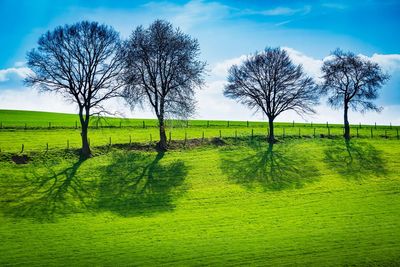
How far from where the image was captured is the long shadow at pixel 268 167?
45.5 metres

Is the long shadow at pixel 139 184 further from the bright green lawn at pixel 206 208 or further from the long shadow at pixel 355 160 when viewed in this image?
the long shadow at pixel 355 160

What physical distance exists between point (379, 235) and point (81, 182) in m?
27.7

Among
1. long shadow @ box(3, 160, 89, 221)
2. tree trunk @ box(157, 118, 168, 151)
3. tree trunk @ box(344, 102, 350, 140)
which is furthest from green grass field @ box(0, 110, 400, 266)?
tree trunk @ box(344, 102, 350, 140)

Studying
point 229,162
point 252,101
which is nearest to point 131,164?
point 229,162

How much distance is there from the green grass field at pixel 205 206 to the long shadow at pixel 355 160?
15 centimetres

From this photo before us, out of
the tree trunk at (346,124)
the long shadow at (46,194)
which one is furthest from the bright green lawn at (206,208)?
the tree trunk at (346,124)

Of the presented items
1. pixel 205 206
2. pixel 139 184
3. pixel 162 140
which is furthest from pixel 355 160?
pixel 139 184

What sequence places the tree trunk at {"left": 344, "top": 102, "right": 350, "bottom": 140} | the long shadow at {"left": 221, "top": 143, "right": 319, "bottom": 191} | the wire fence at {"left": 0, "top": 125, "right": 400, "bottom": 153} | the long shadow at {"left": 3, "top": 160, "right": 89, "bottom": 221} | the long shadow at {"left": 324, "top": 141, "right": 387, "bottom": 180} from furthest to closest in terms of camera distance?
the tree trunk at {"left": 344, "top": 102, "right": 350, "bottom": 140} < the wire fence at {"left": 0, "top": 125, "right": 400, "bottom": 153} < the long shadow at {"left": 324, "top": 141, "right": 387, "bottom": 180} < the long shadow at {"left": 221, "top": 143, "right": 319, "bottom": 191} < the long shadow at {"left": 3, "top": 160, "right": 89, "bottom": 221}

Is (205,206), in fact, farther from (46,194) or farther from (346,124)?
(346,124)

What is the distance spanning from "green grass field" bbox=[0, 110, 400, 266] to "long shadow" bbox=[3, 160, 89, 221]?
3.8 inches

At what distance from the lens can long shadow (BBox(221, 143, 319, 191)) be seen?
149 ft

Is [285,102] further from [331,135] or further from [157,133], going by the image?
A: [157,133]

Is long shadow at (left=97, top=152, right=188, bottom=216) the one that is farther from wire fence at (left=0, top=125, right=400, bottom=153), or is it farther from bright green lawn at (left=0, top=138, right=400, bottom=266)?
wire fence at (left=0, top=125, right=400, bottom=153)

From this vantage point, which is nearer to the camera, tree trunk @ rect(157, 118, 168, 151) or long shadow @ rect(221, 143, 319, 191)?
long shadow @ rect(221, 143, 319, 191)
